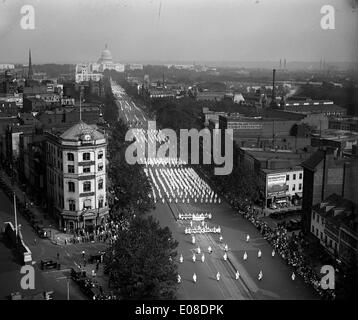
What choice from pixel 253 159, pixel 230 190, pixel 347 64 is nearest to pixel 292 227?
pixel 230 190

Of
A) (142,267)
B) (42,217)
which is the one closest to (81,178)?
(42,217)

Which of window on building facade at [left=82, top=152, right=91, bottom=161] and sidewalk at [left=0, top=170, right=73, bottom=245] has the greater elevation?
window on building facade at [left=82, top=152, right=91, bottom=161]

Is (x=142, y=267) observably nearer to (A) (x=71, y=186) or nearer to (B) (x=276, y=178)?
(A) (x=71, y=186)

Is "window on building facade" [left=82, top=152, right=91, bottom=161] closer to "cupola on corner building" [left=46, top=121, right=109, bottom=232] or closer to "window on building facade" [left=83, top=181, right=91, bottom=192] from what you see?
"cupola on corner building" [left=46, top=121, right=109, bottom=232]

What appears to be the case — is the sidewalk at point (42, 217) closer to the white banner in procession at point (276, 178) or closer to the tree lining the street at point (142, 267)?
the tree lining the street at point (142, 267)

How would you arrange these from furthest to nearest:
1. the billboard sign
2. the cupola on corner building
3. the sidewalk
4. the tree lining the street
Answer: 1. the billboard sign
2. the cupola on corner building
3. the sidewalk
4. the tree lining the street

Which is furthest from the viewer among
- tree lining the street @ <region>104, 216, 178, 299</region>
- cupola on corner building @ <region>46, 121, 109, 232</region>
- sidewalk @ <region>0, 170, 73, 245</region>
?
cupola on corner building @ <region>46, 121, 109, 232</region>

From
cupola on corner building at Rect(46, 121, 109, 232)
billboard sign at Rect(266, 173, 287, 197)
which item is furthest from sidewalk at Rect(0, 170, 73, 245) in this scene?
billboard sign at Rect(266, 173, 287, 197)
